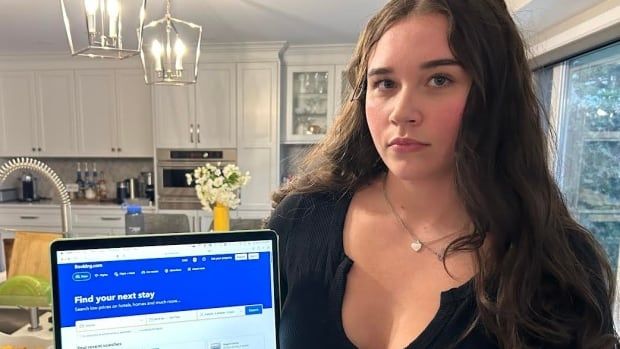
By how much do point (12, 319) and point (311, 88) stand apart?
3.04 meters

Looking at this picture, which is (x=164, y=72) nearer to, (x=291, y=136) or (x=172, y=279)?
(x=172, y=279)

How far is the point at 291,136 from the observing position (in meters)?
3.93

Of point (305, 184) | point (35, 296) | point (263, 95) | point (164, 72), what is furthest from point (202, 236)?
point (263, 95)

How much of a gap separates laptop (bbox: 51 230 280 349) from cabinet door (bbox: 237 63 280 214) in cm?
311

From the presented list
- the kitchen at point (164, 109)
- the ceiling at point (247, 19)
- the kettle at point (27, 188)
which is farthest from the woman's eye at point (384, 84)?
the kettle at point (27, 188)

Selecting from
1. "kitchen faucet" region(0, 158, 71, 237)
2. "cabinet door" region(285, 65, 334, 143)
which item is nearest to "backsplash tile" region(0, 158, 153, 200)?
"cabinet door" region(285, 65, 334, 143)

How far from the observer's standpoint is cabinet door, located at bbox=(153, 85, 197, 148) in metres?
3.79

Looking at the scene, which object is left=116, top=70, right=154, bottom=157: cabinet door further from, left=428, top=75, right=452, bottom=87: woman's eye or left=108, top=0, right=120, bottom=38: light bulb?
left=428, top=75, right=452, bottom=87: woman's eye

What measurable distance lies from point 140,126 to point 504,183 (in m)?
4.03

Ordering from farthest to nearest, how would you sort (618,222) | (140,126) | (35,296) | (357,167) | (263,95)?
(140,126) < (263,95) < (618,222) < (35,296) < (357,167)

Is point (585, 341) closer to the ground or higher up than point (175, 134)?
closer to the ground

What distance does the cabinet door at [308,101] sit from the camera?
3855mm

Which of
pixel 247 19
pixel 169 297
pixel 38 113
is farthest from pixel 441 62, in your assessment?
pixel 38 113

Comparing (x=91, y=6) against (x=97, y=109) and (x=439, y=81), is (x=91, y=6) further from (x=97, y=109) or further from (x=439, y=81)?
(x=97, y=109)
